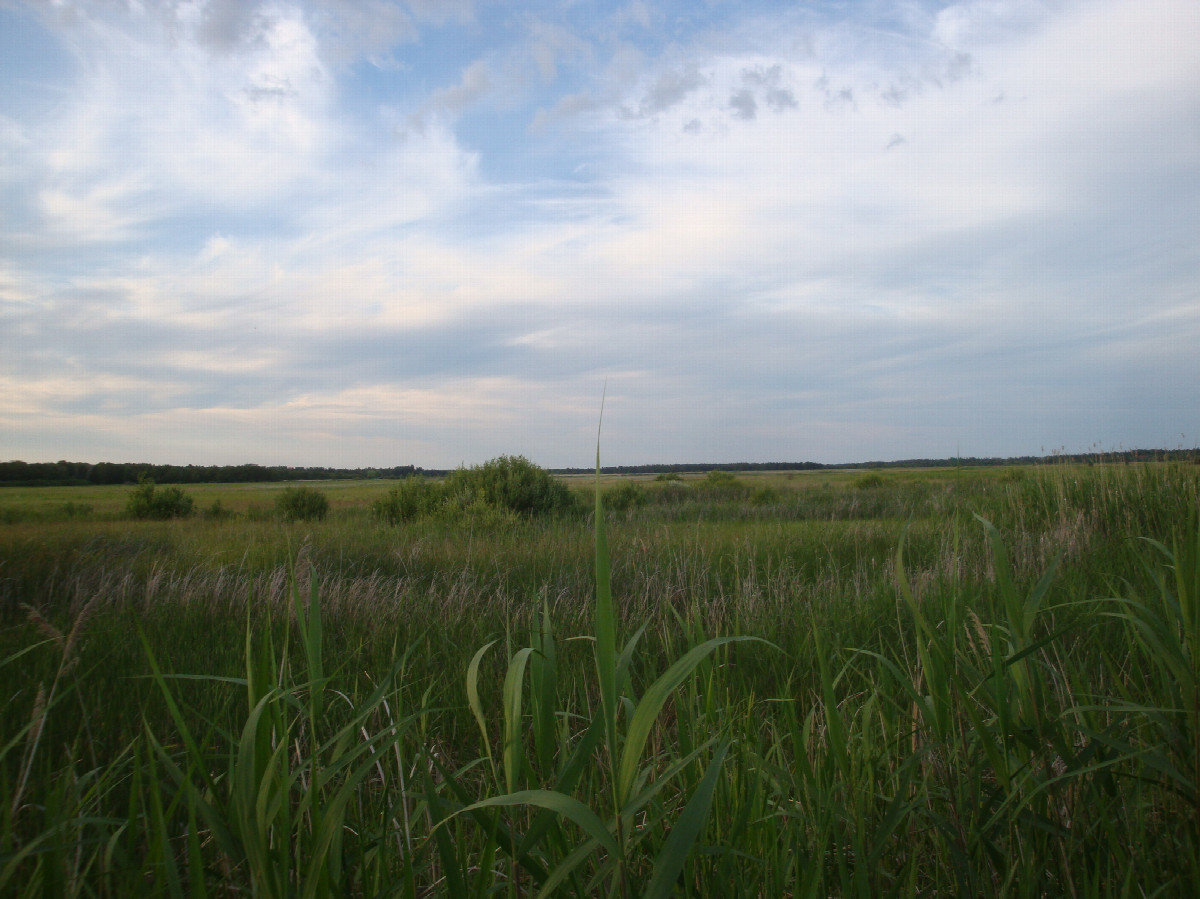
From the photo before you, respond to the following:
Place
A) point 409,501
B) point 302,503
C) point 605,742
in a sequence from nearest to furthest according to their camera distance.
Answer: point 605,742 < point 409,501 < point 302,503

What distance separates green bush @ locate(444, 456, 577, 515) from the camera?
19.7 meters

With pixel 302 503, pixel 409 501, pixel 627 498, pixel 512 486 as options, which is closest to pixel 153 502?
pixel 302 503

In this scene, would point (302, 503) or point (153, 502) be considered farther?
point (302, 503)

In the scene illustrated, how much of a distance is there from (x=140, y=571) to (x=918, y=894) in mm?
8641

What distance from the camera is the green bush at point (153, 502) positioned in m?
25.5

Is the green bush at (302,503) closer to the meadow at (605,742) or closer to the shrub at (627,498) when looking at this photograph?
the shrub at (627,498)

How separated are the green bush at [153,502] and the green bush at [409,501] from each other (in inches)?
396

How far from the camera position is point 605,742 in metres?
2.07

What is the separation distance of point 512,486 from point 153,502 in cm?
1625

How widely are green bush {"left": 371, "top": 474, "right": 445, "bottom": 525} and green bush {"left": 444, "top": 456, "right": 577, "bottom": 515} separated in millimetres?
539

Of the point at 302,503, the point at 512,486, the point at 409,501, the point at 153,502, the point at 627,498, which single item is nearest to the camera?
the point at 512,486

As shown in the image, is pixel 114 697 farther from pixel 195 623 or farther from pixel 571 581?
pixel 571 581

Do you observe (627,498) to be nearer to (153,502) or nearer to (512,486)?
(512,486)

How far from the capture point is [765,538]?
12.2 meters
